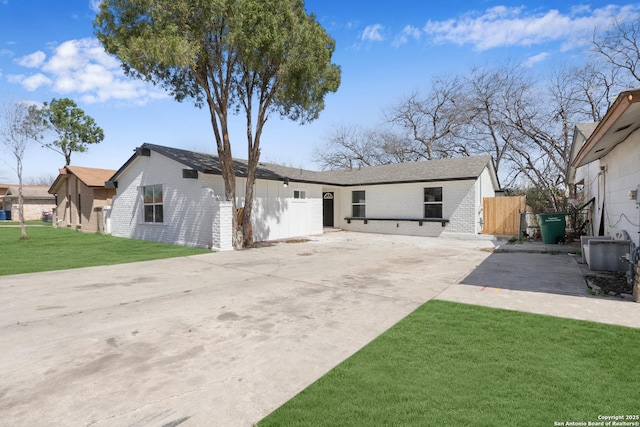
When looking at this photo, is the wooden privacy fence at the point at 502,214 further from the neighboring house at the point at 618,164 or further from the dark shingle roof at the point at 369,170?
the neighboring house at the point at 618,164

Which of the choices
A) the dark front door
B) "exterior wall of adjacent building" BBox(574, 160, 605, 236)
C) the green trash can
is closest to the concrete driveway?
"exterior wall of adjacent building" BBox(574, 160, 605, 236)

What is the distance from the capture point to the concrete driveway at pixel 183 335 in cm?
256

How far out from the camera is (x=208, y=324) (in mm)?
4332

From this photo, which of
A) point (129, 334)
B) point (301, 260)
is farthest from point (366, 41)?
point (129, 334)

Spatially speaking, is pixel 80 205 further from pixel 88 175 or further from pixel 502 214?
pixel 502 214

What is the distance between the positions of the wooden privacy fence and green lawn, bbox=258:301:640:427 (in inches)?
480

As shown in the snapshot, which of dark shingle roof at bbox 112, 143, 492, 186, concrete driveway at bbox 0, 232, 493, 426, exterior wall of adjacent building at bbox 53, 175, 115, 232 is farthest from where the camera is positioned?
exterior wall of adjacent building at bbox 53, 175, 115, 232

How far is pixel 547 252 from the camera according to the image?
10.4 meters

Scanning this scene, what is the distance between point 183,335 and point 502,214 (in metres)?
15.3

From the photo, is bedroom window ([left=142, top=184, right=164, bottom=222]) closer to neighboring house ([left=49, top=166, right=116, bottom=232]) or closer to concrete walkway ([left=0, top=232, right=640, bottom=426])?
neighboring house ([left=49, top=166, right=116, bottom=232])

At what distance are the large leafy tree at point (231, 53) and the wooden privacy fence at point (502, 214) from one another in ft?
30.7

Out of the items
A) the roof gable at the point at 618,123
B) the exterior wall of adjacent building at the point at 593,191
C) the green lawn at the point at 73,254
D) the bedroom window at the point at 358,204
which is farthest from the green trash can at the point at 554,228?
the green lawn at the point at 73,254

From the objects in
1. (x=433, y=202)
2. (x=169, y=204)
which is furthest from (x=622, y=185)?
(x=169, y=204)

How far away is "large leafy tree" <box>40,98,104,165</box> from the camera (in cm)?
3509
